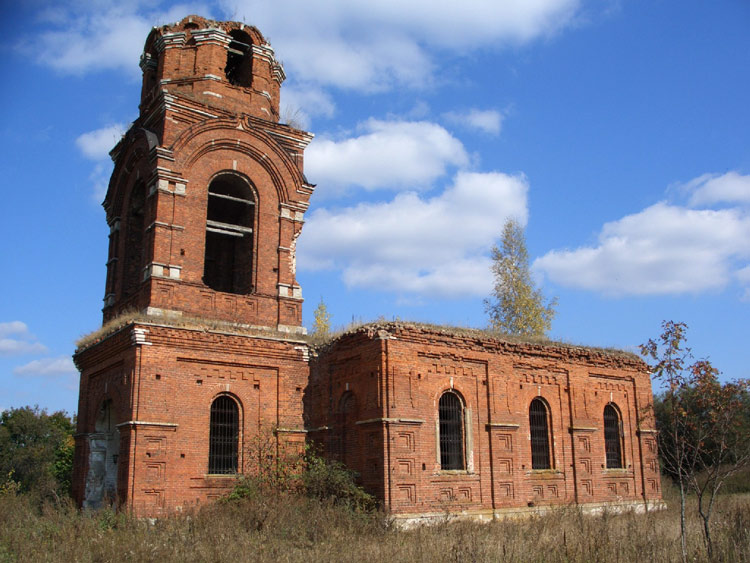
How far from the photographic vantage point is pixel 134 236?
19.0m

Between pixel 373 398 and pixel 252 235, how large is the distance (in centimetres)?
569

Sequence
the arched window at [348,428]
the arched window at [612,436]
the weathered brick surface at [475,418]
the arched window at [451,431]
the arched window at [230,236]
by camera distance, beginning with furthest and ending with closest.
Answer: the arched window at [612,436], the arched window at [230,236], the arched window at [451,431], the arched window at [348,428], the weathered brick surface at [475,418]

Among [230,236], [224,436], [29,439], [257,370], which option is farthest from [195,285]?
[29,439]

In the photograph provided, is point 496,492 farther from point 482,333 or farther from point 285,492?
point 285,492

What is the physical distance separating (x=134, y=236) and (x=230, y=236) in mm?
2572

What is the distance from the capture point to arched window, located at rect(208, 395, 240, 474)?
15.7 m

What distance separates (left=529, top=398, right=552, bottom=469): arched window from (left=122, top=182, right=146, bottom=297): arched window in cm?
1100

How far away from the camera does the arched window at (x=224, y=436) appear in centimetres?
1572

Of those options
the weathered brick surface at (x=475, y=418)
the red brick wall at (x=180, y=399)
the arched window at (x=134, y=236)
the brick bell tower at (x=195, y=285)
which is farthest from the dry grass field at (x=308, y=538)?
the arched window at (x=134, y=236)

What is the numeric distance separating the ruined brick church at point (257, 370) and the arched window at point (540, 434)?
0.15ft

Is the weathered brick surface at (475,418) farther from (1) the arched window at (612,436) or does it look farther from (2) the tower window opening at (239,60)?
(2) the tower window opening at (239,60)

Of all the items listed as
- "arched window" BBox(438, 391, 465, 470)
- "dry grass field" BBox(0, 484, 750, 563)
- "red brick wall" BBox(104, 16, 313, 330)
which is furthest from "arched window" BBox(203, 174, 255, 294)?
"dry grass field" BBox(0, 484, 750, 563)

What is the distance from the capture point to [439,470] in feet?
51.9

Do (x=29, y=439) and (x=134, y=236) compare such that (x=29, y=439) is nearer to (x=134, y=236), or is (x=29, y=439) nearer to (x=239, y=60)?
(x=134, y=236)
